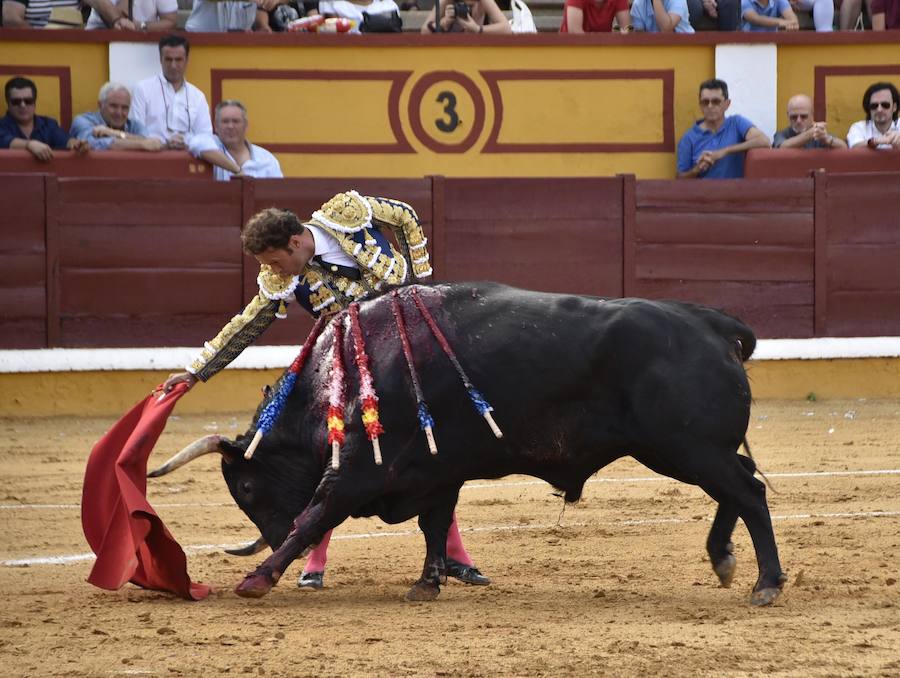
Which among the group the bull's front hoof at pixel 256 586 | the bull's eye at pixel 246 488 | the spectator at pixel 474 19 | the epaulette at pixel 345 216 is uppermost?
the spectator at pixel 474 19

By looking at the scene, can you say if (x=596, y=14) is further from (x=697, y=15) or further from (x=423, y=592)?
(x=423, y=592)

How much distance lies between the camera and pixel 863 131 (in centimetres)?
886

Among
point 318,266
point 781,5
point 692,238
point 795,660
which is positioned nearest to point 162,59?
point 692,238

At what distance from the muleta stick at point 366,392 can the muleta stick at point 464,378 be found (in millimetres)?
186

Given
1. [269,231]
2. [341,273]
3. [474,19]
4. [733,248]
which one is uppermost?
[474,19]

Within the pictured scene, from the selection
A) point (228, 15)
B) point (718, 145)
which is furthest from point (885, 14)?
point (228, 15)

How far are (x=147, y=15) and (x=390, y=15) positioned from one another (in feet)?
4.54

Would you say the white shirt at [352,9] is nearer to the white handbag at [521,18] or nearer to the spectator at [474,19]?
the spectator at [474,19]

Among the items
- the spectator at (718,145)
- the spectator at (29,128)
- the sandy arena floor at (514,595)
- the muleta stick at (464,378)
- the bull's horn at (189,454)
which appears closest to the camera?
the sandy arena floor at (514,595)

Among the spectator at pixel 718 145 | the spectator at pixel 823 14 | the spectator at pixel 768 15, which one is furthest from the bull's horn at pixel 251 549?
the spectator at pixel 823 14

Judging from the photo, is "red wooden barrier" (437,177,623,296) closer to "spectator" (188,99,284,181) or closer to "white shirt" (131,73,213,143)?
"spectator" (188,99,284,181)

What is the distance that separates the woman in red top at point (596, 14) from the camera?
29.9 feet

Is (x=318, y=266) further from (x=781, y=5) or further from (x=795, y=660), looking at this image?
(x=781, y=5)

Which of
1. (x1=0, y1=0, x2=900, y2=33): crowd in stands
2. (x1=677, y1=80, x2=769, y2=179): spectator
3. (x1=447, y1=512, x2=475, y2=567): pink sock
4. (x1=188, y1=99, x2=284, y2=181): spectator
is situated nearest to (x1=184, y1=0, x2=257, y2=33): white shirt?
(x1=0, y1=0, x2=900, y2=33): crowd in stands
